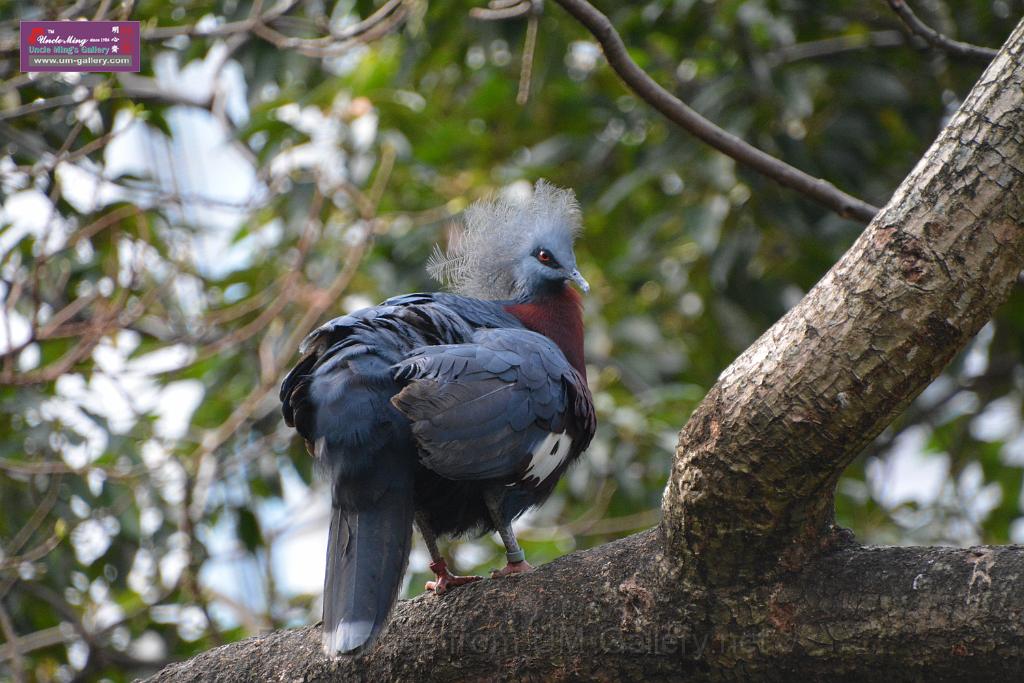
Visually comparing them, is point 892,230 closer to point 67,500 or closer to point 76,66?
point 76,66

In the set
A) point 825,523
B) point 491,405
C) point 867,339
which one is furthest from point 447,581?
point 867,339

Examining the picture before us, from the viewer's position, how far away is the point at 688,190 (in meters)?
5.30

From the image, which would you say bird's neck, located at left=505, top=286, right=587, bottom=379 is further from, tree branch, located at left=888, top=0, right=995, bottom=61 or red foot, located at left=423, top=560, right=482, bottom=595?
tree branch, located at left=888, top=0, right=995, bottom=61

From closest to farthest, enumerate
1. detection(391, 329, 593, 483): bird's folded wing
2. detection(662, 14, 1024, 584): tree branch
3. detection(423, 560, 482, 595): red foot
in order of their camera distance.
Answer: detection(662, 14, 1024, 584): tree branch → detection(391, 329, 593, 483): bird's folded wing → detection(423, 560, 482, 595): red foot

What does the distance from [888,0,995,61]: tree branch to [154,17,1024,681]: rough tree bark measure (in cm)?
112

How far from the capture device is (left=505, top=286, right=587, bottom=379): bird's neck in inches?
150

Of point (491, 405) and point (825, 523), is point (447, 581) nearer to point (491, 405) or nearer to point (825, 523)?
point (491, 405)

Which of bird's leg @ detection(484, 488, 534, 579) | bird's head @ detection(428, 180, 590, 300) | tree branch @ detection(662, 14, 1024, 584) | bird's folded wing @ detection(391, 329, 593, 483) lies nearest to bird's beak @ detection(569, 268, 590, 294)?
bird's head @ detection(428, 180, 590, 300)

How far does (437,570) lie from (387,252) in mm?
2565

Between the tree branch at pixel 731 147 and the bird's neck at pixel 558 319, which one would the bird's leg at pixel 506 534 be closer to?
the bird's neck at pixel 558 319

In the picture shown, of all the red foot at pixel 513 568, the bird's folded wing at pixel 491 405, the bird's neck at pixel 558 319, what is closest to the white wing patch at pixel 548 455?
the bird's folded wing at pixel 491 405

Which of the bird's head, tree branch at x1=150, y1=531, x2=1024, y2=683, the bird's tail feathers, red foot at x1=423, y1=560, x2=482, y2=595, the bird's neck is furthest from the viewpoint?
the bird's head

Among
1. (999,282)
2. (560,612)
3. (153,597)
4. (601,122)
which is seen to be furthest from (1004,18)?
(153,597)

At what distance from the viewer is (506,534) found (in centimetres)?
319
